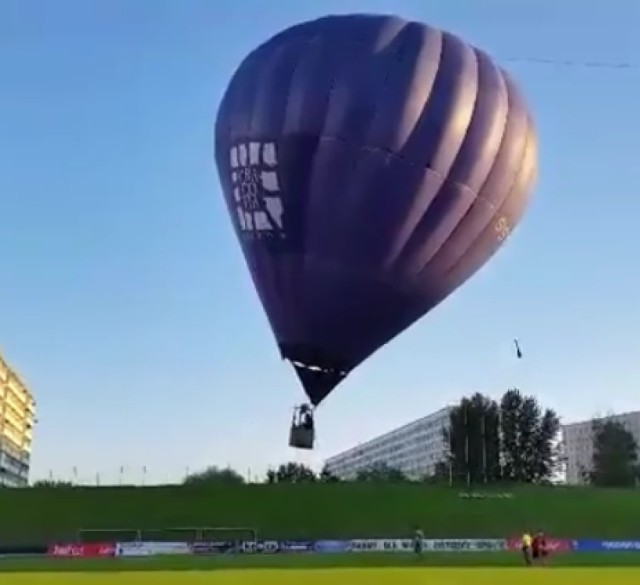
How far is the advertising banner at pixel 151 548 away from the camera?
52047 millimetres

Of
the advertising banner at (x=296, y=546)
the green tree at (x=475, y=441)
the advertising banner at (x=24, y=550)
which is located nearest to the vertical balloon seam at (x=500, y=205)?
the advertising banner at (x=296, y=546)

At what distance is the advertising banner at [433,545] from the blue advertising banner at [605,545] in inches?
145

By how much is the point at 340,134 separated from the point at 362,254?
300 cm

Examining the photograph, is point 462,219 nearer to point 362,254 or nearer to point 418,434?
point 362,254

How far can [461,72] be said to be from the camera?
28.2 m

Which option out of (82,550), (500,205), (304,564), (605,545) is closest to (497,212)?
(500,205)

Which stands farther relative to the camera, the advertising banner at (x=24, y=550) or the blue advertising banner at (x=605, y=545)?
the advertising banner at (x=24, y=550)

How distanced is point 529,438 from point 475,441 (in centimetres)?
607

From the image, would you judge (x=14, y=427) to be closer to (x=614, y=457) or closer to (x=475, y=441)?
(x=475, y=441)

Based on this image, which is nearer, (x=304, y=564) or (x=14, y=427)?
(x=304, y=564)

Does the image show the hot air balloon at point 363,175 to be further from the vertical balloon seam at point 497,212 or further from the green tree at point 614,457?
the green tree at point 614,457

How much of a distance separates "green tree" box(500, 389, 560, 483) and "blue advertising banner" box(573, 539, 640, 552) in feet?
200

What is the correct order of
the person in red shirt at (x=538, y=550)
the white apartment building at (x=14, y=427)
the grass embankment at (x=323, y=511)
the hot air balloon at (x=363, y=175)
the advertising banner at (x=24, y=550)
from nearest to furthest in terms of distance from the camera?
the hot air balloon at (x=363, y=175) → the person in red shirt at (x=538, y=550) → the advertising banner at (x=24, y=550) → the grass embankment at (x=323, y=511) → the white apartment building at (x=14, y=427)

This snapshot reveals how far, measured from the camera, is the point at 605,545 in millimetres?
55250
